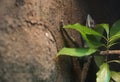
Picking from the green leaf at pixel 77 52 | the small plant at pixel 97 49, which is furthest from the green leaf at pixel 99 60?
A: the green leaf at pixel 77 52

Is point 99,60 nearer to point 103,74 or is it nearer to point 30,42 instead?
point 103,74

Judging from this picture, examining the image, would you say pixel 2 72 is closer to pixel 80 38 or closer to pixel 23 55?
pixel 23 55

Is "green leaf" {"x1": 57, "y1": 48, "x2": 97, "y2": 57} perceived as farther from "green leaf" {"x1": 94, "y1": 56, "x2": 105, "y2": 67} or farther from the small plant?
"green leaf" {"x1": 94, "y1": 56, "x2": 105, "y2": 67}

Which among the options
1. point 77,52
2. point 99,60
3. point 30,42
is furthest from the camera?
point 99,60

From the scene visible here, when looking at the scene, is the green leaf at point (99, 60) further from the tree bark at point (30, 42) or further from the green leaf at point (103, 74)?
the tree bark at point (30, 42)

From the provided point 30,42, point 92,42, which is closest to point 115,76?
point 92,42

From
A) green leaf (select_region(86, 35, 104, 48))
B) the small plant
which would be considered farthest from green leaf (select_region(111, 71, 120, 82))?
green leaf (select_region(86, 35, 104, 48))
